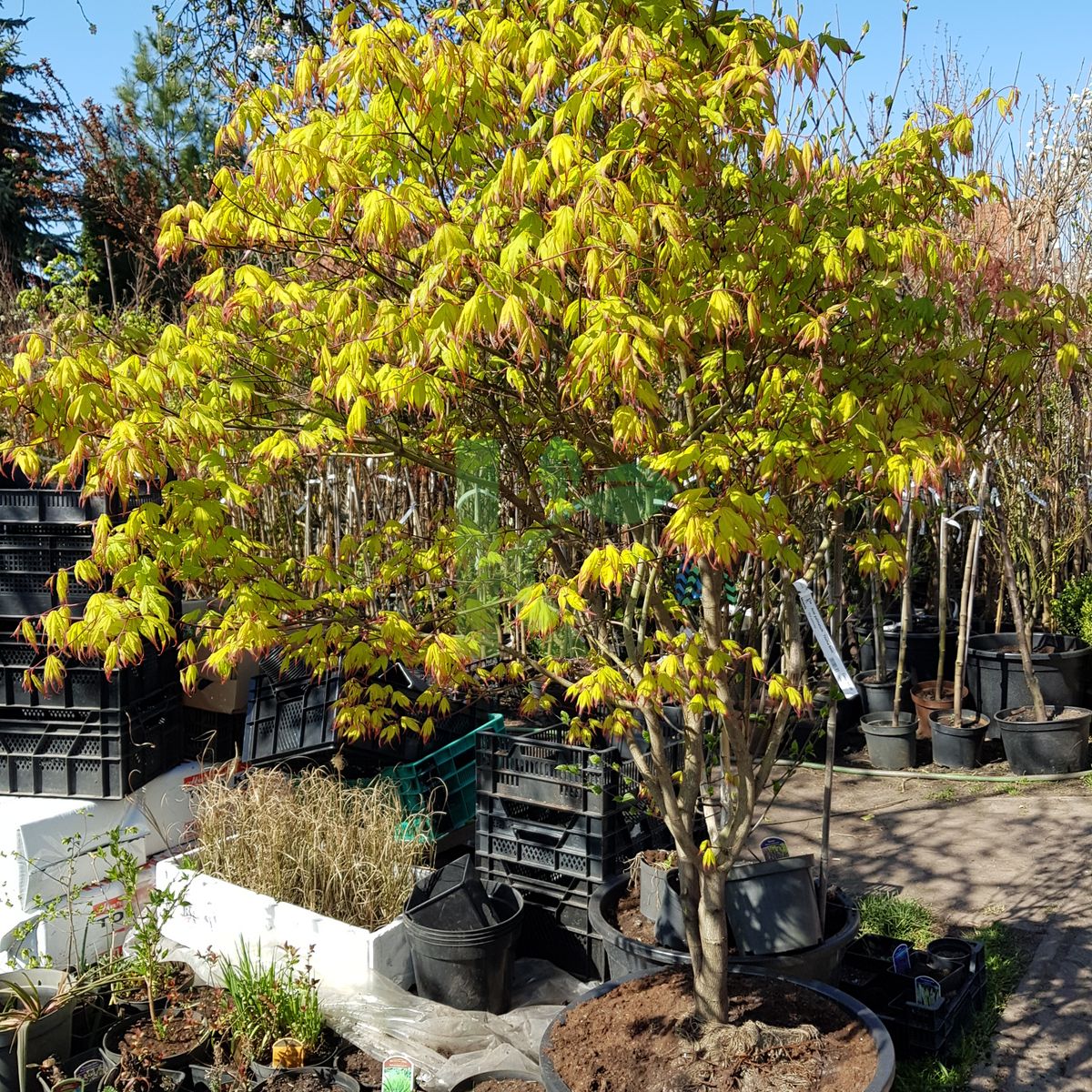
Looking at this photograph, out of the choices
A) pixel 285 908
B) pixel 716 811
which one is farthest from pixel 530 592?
pixel 285 908

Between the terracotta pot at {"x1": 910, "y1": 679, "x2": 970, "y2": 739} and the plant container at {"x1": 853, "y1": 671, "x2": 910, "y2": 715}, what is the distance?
3.7 inches

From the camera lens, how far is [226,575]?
2693mm

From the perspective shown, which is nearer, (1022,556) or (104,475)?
(104,475)

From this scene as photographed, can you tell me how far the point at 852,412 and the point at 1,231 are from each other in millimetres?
23768

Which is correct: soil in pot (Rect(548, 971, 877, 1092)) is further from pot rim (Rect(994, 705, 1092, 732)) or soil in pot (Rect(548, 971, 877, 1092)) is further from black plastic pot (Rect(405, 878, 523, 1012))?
pot rim (Rect(994, 705, 1092, 732))

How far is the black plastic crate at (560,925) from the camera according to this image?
3.79 m

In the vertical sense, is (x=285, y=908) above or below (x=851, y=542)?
below

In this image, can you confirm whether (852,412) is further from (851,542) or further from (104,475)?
(104,475)

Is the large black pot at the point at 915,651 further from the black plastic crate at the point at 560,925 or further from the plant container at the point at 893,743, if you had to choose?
the black plastic crate at the point at 560,925

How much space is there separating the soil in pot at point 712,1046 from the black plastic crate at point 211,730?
109 inches

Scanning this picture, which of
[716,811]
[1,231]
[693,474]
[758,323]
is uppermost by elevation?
[1,231]

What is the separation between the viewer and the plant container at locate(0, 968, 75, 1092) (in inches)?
120

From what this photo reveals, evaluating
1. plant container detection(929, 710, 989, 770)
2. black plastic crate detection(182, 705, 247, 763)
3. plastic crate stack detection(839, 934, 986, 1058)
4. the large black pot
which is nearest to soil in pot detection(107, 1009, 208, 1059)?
black plastic crate detection(182, 705, 247, 763)

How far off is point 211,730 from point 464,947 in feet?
7.48
